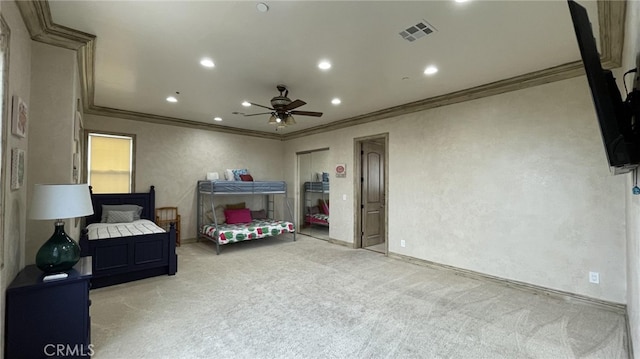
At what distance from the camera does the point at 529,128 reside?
3.52m

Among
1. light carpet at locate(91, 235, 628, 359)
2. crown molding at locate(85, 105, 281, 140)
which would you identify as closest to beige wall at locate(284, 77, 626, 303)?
light carpet at locate(91, 235, 628, 359)

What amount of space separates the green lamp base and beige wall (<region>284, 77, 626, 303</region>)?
4482mm

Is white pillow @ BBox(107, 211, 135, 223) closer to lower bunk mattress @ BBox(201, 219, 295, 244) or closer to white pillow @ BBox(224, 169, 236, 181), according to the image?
lower bunk mattress @ BBox(201, 219, 295, 244)

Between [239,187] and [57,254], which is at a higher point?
[239,187]

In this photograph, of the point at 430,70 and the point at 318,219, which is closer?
the point at 430,70

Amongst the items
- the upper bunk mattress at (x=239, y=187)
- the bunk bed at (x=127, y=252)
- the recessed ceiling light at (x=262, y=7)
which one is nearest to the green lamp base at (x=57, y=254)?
the bunk bed at (x=127, y=252)

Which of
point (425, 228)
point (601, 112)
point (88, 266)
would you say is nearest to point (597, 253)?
point (425, 228)

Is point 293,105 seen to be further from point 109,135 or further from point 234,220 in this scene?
point 109,135

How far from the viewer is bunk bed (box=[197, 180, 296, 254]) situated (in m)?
5.54

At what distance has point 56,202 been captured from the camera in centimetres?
199

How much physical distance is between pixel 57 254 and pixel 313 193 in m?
6.42

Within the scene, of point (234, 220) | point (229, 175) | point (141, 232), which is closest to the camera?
point (141, 232)

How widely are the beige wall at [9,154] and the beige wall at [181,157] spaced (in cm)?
346

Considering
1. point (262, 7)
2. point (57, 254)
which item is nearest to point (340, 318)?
point (57, 254)
